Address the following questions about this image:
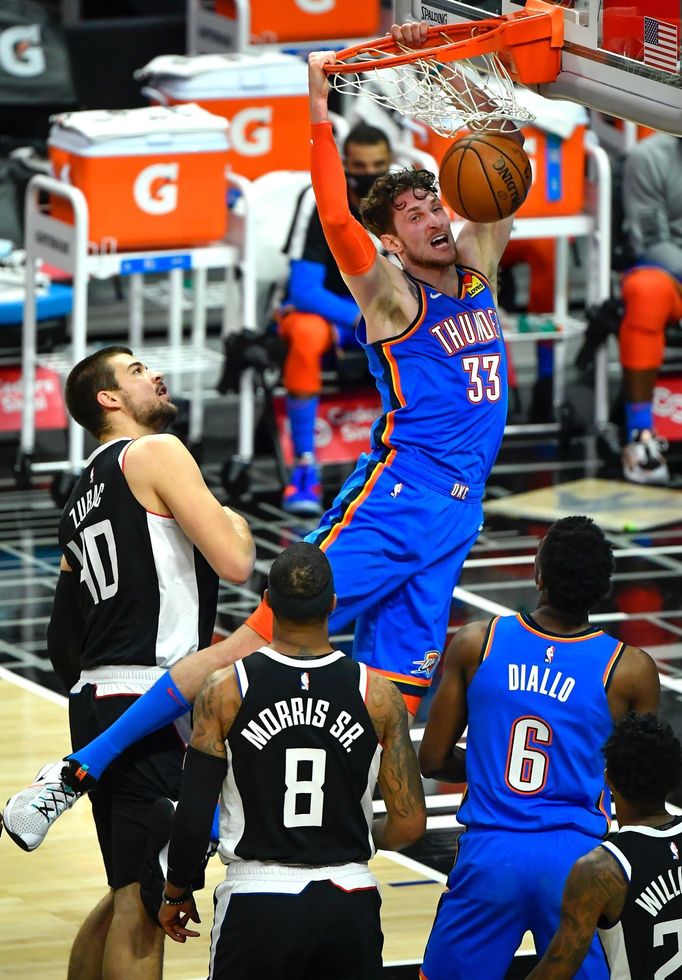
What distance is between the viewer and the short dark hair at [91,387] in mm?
5500

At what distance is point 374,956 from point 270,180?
24.2 ft

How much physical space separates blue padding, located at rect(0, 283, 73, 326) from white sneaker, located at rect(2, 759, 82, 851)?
22.1ft

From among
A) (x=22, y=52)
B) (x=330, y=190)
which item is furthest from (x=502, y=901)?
(x=22, y=52)

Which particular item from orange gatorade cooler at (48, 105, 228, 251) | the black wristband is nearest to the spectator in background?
orange gatorade cooler at (48, 105, 228, 251)

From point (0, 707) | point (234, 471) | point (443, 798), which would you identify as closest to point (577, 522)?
point (443, 798)

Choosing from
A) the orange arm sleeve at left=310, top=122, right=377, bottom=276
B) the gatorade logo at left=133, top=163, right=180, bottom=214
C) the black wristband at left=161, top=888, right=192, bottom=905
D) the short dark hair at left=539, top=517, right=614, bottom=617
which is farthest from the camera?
the gatorade logo at left=133, top=163, right=180, bottom=214

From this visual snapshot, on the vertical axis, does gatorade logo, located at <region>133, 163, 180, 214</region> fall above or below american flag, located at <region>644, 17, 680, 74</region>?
below

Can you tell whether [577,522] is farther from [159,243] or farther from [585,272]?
[585,272]

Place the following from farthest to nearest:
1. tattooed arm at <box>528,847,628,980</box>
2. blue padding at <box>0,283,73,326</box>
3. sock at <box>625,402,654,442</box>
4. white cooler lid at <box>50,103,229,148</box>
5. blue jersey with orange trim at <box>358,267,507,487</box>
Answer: blue padding at <box>0,283,73,326</box> < sock at <box>625,402,654,442</box> < white cooler lid at <box>50,103,229,148</box> < blue jersey with orange trim at <box>358,267,507,487</box> < tattooed arm at <box>528,847,628,980</box>

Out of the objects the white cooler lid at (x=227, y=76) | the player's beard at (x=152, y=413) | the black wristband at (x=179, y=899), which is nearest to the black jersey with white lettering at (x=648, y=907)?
the black wristband at (x=179, y=899)

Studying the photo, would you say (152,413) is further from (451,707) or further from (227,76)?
(227,76)

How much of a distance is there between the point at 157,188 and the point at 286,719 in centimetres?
643

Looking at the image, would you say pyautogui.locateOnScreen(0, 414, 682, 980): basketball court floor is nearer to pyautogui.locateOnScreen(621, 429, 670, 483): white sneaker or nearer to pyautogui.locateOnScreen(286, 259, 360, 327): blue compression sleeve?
pyautogui.locateOnScreen(621, 429, 670, 483): white sneaker

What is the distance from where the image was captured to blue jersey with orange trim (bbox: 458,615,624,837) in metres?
4.71
